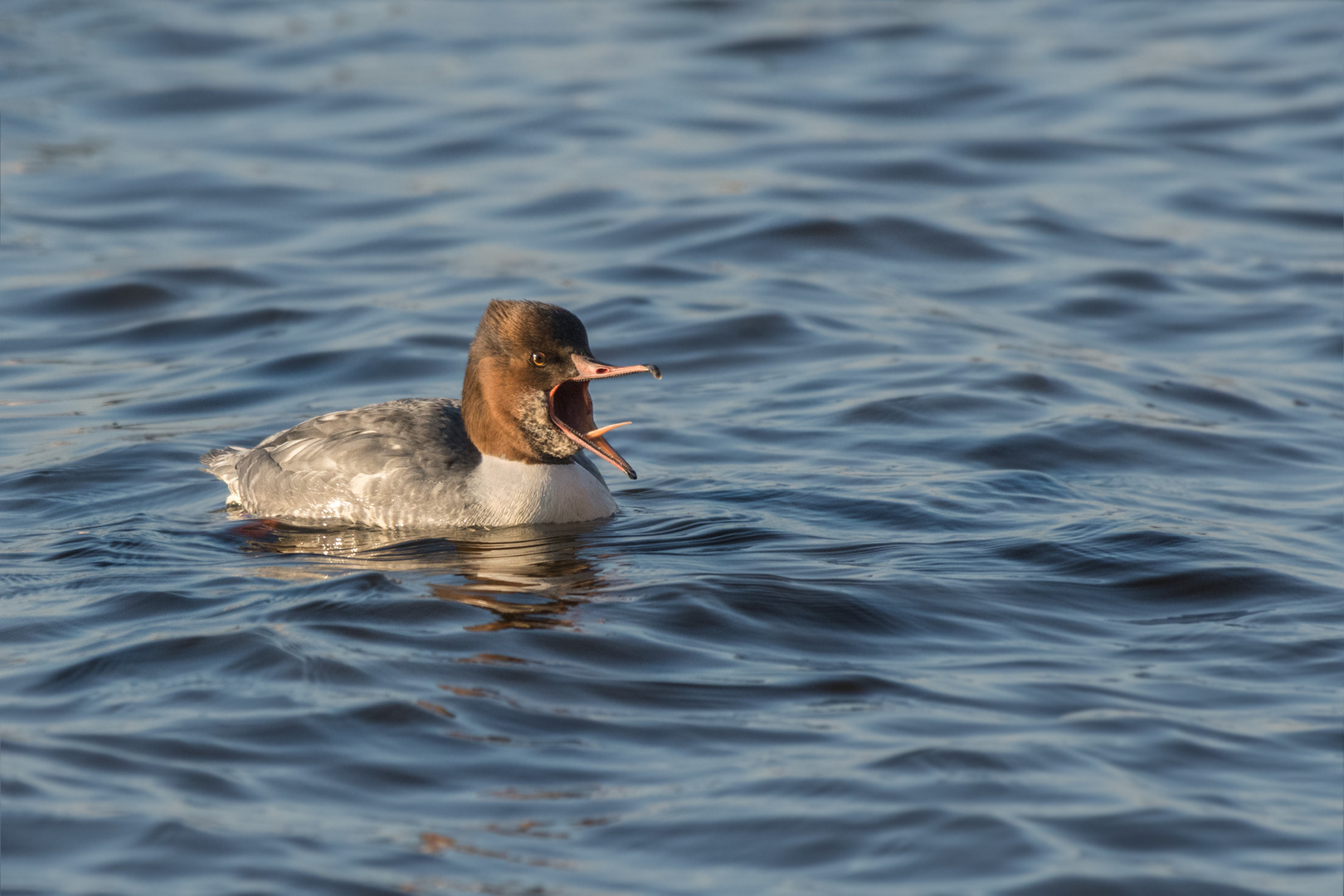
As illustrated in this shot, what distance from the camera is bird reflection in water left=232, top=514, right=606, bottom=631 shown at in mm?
7574

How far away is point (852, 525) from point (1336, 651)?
249 cm

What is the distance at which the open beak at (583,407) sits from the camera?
8.18 meters

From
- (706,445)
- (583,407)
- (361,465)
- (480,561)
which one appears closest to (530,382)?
(583,407)

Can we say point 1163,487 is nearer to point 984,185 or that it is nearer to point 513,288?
point 513,288

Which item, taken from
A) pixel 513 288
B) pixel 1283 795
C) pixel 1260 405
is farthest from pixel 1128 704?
pixel 513 288

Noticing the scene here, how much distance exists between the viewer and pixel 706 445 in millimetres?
10344

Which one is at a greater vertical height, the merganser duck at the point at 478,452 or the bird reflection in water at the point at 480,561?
the merganser duck at the point at 478,452

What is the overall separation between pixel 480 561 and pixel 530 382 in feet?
3.06

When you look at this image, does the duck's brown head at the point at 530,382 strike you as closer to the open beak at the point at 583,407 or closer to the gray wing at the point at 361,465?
the open beak at the point at 583,407

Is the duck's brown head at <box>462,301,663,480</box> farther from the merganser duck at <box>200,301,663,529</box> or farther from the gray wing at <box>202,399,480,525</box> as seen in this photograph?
the gray wing at <box>202,399,480,525</box>

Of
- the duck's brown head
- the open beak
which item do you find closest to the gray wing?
the duck's brown head

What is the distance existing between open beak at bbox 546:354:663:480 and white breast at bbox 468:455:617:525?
0.84 ft

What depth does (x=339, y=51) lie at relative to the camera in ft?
64.9

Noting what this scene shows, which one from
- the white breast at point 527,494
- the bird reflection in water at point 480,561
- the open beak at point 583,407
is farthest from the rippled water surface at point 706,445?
the open beak at point 583,407
